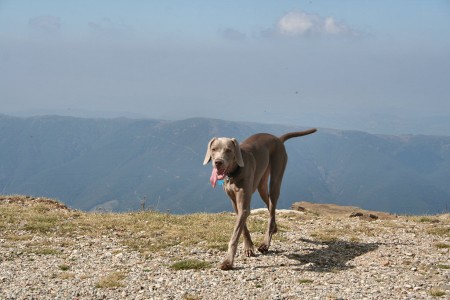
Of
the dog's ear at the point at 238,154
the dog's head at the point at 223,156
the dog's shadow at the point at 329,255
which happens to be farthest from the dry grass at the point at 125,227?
the dog's ear at the point at 238,154

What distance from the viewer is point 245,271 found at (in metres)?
9.71

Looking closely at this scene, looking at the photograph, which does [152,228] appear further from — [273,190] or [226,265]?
[226,265]

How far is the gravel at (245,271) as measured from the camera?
27.5ft

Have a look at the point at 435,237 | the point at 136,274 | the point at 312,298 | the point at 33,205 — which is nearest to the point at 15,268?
the point at 136,274

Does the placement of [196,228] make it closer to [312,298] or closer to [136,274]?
[136,274]

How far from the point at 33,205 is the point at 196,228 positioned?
7113 millimetres

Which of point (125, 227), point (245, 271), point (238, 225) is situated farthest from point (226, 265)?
point (125, 227)

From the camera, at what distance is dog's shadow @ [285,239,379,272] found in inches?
403

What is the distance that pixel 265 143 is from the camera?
11.9m

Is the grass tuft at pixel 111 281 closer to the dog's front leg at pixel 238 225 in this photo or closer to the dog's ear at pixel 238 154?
the dog's front leg at pixel 238 225

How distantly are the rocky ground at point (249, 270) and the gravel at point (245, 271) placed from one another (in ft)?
0.06

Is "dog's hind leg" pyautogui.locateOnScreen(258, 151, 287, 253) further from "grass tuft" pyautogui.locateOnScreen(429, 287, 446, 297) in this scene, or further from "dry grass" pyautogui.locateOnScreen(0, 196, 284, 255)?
"grass tuft" pyautogui.locateOnScreen(429, 287, 446, 297)

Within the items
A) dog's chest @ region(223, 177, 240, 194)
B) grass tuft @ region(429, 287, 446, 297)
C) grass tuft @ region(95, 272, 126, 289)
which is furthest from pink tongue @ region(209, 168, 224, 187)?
grass tuft @ region(429, 287, 446, 297)

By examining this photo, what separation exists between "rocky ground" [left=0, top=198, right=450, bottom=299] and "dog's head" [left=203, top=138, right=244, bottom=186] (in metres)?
1.93
